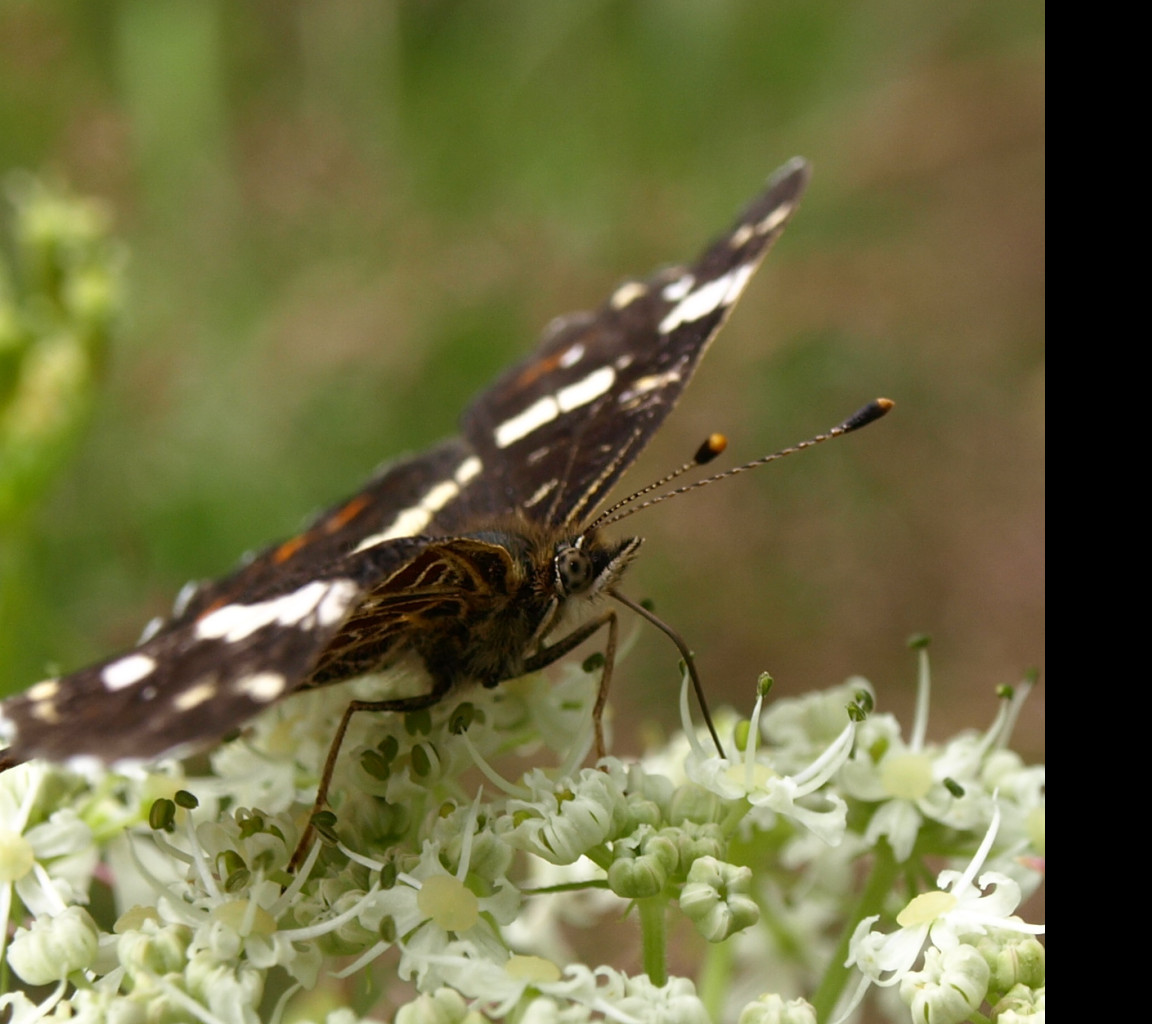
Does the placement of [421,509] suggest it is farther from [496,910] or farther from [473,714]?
[496,910]

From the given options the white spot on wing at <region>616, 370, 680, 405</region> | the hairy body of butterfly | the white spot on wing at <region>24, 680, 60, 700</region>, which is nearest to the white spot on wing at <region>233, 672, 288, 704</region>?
the hairy body of butterfly

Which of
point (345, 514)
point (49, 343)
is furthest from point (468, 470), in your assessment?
point (49, 343)

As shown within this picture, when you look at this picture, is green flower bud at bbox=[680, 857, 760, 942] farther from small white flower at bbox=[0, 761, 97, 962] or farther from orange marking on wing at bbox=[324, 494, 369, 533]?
orange marking on wing at bbox=[324, 494, 369, 533]

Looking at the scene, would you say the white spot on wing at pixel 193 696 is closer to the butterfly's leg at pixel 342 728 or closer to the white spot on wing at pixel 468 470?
the butterfly's leg at pixel 342 728

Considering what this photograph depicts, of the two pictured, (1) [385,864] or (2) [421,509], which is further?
(2) [421,509]
